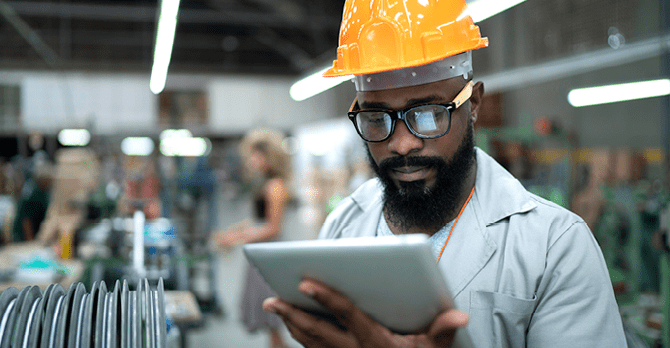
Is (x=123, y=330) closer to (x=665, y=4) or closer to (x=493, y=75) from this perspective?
(x=665, y=4)

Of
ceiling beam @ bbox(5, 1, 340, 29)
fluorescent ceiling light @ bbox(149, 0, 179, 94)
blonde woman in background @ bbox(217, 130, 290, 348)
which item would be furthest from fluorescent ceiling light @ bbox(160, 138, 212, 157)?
blonde woman in background @ bbox(217, 130, 290, 348)

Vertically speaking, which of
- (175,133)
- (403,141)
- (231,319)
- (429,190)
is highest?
(175,133)

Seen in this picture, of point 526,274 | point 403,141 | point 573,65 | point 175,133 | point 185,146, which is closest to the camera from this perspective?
point 526,274

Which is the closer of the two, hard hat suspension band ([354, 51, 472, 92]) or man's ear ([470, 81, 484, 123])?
hard hat suspension band ([354, 51, 472, 92])

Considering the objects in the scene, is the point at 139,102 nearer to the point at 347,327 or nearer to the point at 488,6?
the point at 488,6

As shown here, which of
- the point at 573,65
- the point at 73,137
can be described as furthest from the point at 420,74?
the point at 73,137

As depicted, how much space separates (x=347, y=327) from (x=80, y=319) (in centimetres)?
48

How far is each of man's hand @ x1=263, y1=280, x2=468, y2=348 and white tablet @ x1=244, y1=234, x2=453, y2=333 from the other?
16 mm

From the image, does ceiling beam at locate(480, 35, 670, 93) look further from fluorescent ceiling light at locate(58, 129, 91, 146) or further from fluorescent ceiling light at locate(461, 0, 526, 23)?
fluorescent ceiling light at locate(58, 129, 91, 146)

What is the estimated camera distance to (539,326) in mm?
1082

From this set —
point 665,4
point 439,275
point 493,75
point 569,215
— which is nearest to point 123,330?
point 439,275

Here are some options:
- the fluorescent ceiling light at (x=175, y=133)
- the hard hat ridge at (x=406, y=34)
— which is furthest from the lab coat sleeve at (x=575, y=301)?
the fluorescent ceiling light at (x=175, y=133)

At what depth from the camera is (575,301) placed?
1.05 metres

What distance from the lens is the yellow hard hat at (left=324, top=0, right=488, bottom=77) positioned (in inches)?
48.3
